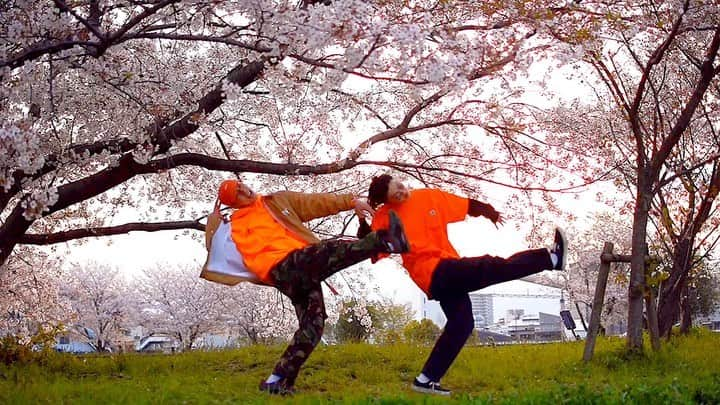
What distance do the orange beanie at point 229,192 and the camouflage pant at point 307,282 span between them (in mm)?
657

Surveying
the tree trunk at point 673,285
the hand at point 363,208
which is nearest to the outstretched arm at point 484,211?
the hand at point 363,208

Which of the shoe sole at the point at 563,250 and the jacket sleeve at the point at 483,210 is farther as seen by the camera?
the jacket sleeve at the point at 483,210

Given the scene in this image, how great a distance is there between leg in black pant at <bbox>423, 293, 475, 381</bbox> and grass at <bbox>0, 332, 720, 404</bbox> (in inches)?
11.1

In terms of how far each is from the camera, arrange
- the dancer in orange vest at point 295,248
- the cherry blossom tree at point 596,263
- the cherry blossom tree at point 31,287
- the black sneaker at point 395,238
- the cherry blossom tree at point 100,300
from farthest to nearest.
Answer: the cherry blossom tree at point 100,300, the cherry blossom tree at point 596,263, the cherry blossom tree at point 31,287, the dancer in orange vest at point 295,248, the black sneaker at point 395,238

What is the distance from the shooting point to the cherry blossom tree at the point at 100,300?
93.5 feet

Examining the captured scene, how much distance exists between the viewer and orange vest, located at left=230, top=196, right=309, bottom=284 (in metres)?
5.36

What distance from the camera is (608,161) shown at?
28.6 ft

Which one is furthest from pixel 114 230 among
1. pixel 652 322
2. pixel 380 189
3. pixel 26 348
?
pixel 652 322

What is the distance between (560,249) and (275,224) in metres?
2.01

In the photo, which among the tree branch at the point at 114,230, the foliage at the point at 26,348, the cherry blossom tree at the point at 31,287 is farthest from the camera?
the cherry blossom tree at the point at 31,287

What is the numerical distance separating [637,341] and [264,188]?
16.9 feet

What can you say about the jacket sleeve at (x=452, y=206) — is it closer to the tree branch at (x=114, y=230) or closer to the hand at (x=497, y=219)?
the hand at (x=497, y=219)

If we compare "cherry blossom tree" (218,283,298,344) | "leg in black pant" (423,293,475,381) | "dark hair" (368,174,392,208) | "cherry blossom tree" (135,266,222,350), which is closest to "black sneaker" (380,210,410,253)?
"dark hair" (368,174,392,208)

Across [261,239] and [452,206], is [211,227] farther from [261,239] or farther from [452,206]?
[452,206]
